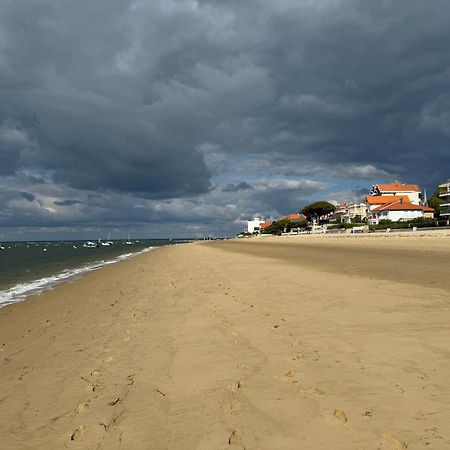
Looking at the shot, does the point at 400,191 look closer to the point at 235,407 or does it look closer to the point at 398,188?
the point at 398,188

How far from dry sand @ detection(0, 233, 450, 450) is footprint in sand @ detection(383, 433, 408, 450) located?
0.05 feet

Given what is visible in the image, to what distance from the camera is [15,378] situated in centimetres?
606

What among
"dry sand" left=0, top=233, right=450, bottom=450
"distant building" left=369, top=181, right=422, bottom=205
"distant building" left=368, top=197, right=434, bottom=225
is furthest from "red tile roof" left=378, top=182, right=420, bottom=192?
"dry sand" left=0, top=233, right=450, bottom=450

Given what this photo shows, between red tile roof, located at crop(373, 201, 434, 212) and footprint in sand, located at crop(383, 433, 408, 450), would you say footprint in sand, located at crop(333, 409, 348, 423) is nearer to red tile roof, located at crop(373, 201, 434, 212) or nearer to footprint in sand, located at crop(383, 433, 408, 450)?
footprint in sand, located at crop(383, 433, 408, 450)

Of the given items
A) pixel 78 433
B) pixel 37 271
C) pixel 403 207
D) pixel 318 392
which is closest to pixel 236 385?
pixel 318 392

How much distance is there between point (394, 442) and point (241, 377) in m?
2.13

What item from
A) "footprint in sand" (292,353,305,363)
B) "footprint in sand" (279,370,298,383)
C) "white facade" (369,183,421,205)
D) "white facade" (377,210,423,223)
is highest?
"white facade" (369,183,421,205)

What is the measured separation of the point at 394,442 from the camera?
10.4 feet

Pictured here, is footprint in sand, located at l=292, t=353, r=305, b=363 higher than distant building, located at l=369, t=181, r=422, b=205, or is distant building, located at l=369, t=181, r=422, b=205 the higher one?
distant building, located at l=369, t=181, r=422, b=205

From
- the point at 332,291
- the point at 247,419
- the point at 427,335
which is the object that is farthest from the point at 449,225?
the point at 247,419

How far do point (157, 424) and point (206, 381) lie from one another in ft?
3.62

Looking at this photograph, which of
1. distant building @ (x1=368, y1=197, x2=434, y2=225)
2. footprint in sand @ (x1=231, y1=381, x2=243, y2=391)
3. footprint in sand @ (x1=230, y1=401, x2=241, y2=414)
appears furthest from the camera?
distant building @ (x1=368, y1=197, x2=434, y2=225)

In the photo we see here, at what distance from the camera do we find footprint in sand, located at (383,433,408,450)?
3111 millimetres

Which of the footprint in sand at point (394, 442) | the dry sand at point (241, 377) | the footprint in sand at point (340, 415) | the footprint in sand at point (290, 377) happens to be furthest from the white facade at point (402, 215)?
the footprint in sand at point (394, 442)
